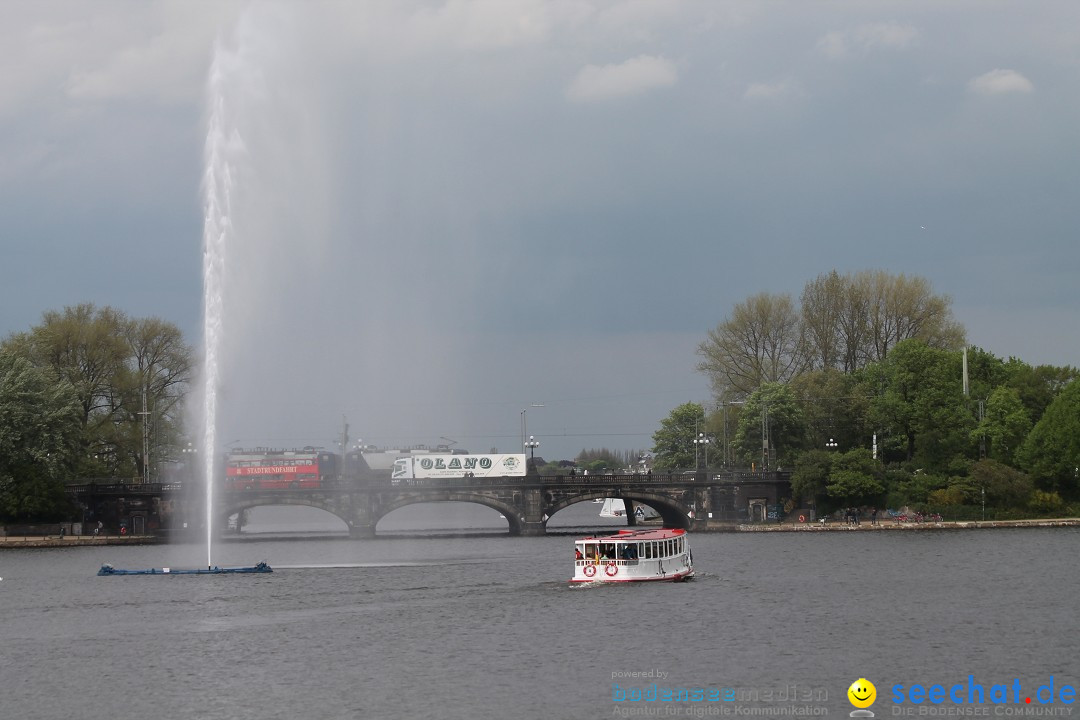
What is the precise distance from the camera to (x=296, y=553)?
312 ft

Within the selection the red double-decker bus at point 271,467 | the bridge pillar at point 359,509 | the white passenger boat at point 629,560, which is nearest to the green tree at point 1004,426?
the white passenger boat at point 629,560

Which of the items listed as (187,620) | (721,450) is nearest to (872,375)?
(721,450)

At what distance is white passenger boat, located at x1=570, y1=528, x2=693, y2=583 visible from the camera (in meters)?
65.8

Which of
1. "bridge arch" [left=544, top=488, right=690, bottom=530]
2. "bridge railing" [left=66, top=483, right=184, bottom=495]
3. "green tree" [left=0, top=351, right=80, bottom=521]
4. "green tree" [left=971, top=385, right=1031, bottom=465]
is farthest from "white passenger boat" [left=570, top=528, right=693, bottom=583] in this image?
"bridge railing" [left=66, top=483, right=184, bottom=495]

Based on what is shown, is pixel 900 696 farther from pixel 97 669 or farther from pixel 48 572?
pixel 48 572

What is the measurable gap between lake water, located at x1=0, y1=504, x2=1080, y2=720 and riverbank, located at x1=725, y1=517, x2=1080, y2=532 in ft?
72.2

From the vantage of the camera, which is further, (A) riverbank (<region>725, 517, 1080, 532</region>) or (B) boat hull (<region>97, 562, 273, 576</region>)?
(A) riverbank (<region>725, 517, 1080, 532</region>)

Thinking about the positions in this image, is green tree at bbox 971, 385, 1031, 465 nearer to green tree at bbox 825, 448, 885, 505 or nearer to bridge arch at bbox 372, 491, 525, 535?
green tree at bbox 825, 448, 885, 505

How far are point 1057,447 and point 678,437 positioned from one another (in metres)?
67.2

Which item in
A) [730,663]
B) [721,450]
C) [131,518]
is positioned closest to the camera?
[730,663]

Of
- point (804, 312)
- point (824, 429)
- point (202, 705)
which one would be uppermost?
point (804, 312)

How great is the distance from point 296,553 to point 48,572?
67.2ft

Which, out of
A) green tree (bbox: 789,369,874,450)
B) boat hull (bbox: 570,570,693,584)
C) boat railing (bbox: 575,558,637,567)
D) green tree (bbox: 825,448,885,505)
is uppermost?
green tree (bbox: 789,369,874,450)

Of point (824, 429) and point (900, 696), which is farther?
point (824, 429)
